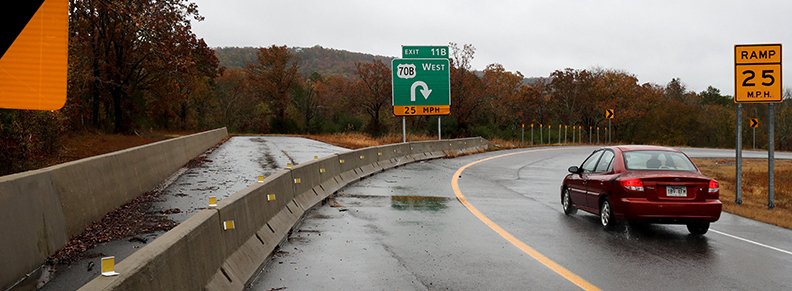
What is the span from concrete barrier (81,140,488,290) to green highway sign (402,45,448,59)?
675 inches

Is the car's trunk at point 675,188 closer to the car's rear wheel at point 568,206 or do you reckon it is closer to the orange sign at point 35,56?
the car's rear wheel at point 568,206

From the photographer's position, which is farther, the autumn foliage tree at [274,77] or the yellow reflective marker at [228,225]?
the autumn foliage tree at [274,77]

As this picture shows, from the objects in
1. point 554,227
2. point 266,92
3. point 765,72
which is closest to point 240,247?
point 554,227

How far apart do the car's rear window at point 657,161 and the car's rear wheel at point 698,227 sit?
85 centimetres

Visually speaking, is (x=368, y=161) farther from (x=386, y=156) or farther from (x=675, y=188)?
(x=675, y=188)

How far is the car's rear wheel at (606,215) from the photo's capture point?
1024cm

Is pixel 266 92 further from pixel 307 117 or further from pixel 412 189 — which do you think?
pixel 412 189

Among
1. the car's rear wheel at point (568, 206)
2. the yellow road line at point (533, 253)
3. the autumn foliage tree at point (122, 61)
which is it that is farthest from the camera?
the autumn foliage tree at point (122, 61)

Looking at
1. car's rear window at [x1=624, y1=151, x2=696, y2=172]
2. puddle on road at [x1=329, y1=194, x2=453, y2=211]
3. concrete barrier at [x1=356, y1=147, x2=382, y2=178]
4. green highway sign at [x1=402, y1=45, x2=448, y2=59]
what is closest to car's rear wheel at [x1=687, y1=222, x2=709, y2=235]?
car's rear window at [x1=624, y1=151, x2=696, y2=172]

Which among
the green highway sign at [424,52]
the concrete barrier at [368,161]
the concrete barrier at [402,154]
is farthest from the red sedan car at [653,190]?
the green highway sign at [424,52]

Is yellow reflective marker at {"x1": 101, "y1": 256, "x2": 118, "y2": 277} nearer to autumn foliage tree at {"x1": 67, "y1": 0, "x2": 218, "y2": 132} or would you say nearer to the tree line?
autumn foliage tree at {"x1": 67, "y1": 0, "x2": 218, "y2": 132}

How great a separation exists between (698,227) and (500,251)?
153 inches

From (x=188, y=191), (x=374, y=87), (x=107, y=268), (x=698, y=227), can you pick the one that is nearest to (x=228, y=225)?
(x=107, y=268)

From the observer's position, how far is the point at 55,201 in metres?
8.05
